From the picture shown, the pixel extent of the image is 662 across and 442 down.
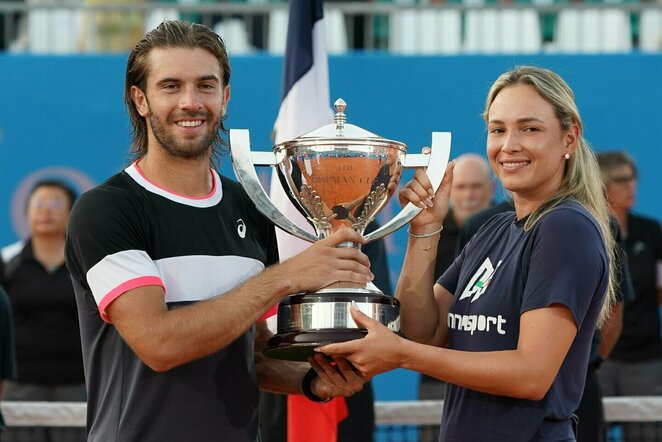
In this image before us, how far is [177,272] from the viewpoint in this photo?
381 cm

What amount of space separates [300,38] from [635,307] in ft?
9.71

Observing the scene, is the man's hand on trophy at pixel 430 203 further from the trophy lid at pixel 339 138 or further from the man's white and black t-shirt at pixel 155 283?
the man's white and black t-shirt at pixel 155 283

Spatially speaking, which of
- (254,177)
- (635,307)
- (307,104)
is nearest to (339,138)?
(254,177)

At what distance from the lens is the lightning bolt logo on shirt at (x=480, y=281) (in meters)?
3.92

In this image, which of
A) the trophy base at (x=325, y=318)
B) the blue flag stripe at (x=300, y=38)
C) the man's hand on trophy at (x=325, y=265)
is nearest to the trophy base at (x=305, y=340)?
the trophy base at (x=325, y=318)

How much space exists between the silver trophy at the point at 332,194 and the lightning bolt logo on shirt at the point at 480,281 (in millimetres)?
232

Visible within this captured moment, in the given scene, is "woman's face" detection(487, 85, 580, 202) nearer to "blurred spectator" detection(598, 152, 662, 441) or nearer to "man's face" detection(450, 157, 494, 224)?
"blurred spectator" detection(598, 152, 662, 441)

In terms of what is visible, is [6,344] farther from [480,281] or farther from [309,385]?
[480,281]

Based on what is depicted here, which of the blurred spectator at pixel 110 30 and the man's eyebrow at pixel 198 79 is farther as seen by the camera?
the blurred spectator at pixel 110 30

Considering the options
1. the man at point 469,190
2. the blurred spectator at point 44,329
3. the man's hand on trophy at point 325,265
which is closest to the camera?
the man's hand on trophy at point 325,265

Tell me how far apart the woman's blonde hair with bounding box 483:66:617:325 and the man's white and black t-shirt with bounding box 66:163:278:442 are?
0.96m

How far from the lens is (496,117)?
13.1 ft

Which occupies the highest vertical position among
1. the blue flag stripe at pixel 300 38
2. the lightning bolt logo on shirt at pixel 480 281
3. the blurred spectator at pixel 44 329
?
the blue flag stripe at pixel 300 38

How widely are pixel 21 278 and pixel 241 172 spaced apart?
429cm
